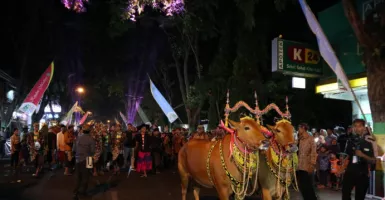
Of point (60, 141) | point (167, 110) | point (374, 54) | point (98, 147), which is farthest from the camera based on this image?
point (167, 110)

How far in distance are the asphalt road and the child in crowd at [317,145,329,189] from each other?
1.00 metres

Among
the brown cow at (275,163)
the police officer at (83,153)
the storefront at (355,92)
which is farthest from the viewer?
the storefront at (355,92)

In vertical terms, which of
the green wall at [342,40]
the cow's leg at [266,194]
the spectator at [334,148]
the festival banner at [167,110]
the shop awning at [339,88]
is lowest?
the cow's leg at [266,194]

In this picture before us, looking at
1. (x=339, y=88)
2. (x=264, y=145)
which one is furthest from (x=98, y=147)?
(x=264, y=145)

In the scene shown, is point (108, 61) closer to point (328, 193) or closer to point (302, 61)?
point (302, 61)

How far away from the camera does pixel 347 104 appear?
24.3 m

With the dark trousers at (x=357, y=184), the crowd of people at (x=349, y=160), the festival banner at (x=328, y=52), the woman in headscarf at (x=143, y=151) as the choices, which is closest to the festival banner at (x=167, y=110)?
the woman in headscarf at (x=143, y=151)

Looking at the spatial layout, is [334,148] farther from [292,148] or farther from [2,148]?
[2,148]

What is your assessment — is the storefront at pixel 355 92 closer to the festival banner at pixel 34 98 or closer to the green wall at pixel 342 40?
the green wall at pixel 342 40

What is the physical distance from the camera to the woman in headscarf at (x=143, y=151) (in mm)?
15211

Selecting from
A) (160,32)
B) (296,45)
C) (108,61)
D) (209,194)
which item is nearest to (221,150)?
(209,194)

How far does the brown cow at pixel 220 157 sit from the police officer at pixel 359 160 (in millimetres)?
1674

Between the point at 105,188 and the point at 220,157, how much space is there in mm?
6049

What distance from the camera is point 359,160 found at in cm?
695
